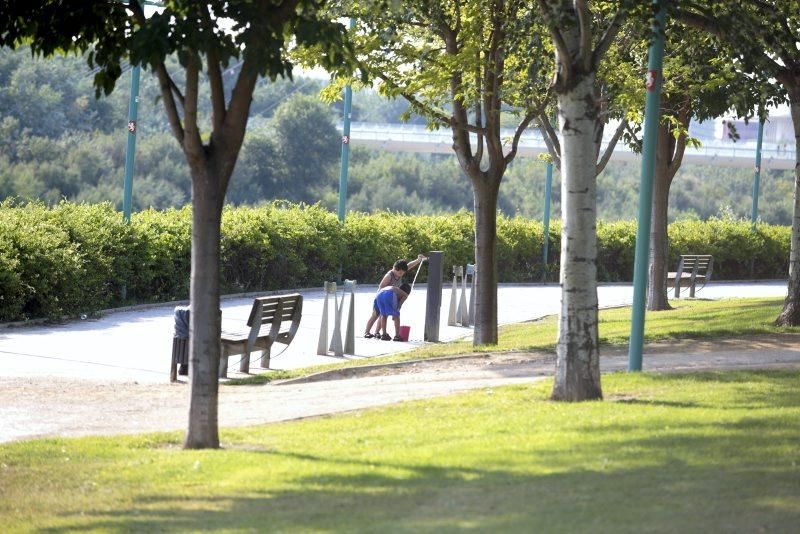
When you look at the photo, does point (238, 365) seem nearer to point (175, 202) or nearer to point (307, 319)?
point (307, 319)

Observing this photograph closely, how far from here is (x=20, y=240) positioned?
18.6 m

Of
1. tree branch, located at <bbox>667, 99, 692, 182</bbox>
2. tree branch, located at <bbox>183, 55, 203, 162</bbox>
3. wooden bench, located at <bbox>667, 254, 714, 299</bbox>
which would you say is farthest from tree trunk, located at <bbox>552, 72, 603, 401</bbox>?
wooden bench, located at <bbox>667, 254, 714, 299</bbox>

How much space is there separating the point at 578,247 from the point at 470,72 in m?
7.59

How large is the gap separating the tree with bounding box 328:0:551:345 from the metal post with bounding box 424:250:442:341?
6.67ft

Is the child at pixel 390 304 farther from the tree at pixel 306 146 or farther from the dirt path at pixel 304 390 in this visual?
the tree at pixel 306 146

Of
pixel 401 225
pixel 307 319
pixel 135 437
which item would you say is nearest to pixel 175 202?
pixel 401 225

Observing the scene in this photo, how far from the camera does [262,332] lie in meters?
15.6

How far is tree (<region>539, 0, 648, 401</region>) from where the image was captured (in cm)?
1038

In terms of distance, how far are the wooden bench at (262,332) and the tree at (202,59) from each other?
5420 millimetres

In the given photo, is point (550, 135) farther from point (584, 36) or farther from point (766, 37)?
point (584, 36)

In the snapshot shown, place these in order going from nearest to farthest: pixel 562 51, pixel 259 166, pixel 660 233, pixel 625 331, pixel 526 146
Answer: pixel 562 51, pixel 625 331, pixel 660 233, pixel 526 146, pixel 259 166

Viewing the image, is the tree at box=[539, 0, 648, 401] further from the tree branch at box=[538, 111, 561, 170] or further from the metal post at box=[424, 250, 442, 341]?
the tree branch at box=[538, 111, 561, 170]

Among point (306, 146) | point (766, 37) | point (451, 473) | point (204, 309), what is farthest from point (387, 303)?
point (306, 146)

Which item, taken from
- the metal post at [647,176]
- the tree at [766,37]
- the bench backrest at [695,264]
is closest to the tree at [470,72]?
the tree at [766,37]
